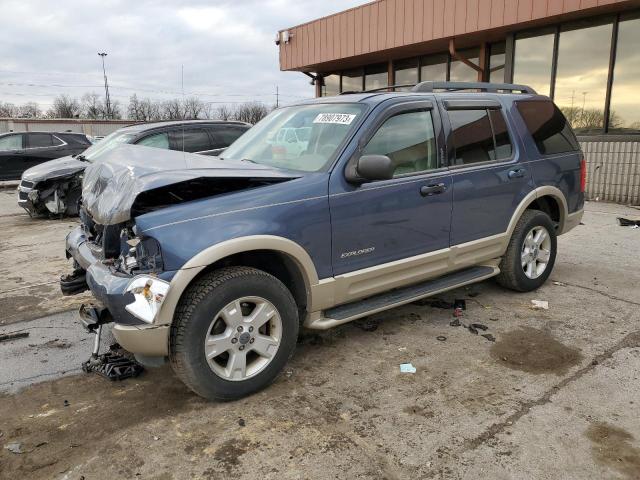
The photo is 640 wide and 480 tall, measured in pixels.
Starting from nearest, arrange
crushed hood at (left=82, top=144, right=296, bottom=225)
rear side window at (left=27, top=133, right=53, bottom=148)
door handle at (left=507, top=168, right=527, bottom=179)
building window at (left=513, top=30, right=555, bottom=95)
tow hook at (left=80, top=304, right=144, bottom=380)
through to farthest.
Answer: crushed hood at (left=82, top=144, right=296, bottom=225), tow hook at (left=80, top=304, right=144, bottom=380), door handle at (left=507, top=168, right=527, bottom=179), building window at (left=513, top=30, right=555, bottom=95), rear side window at (left=27, top=133, right=53, bottom=148)

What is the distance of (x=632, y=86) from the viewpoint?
32.8 feet

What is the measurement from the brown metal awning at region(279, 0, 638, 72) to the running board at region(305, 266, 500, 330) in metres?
7.40

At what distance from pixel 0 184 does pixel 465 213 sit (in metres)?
16.7

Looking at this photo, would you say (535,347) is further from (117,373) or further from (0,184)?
(0,184)

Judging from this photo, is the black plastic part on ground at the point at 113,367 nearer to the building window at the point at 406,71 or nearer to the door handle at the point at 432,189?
the door handle at the point at 432,189

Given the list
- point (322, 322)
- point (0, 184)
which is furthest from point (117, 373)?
point (0, 184)

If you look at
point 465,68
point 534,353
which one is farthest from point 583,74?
point 534,353

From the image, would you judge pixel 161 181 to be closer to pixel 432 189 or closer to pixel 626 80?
pixel 432 189

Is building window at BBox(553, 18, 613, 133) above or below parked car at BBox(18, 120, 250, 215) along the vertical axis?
above

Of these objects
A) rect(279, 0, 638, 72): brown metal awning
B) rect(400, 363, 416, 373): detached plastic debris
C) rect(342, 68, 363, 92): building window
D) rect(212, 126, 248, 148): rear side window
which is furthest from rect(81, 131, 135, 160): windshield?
rect(342, 68, 363, 92): building window

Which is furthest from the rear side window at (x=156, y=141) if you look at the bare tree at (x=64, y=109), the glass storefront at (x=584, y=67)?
the bare tree at (x=64, y=109)

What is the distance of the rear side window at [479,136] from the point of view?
14.2 feet

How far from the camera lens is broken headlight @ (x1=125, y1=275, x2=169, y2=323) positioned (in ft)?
9.32

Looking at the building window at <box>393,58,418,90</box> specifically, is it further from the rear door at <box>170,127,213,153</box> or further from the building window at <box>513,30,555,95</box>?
the rear door at <box>170,127,213,153</box>
